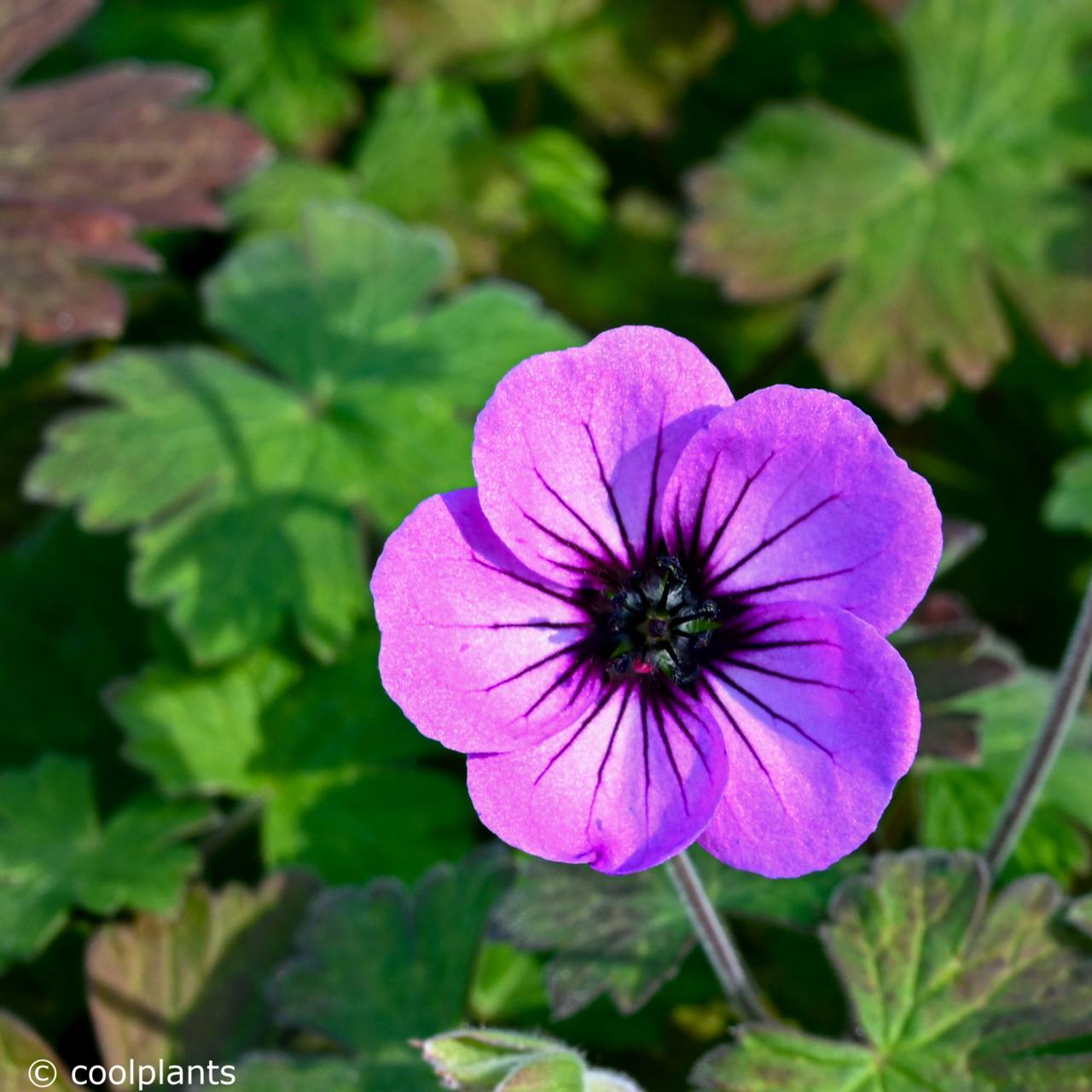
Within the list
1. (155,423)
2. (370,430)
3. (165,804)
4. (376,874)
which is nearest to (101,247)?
(155,423)

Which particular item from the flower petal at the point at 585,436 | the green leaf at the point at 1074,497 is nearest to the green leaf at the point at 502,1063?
the flower petal at the point at 585,436

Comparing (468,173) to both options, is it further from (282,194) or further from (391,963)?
(391,963)

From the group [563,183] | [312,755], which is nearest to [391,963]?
[312,755]

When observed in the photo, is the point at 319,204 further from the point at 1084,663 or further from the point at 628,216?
the point at 1084,663

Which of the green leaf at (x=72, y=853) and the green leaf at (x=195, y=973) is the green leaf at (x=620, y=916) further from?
the green leaf at (x=72, y=853)

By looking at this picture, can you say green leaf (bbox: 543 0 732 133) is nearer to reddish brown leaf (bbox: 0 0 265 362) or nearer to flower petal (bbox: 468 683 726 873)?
reddish brown leaf (bbox: 0 0 265 362)

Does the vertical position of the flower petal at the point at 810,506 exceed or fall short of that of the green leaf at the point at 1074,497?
it exceeds it

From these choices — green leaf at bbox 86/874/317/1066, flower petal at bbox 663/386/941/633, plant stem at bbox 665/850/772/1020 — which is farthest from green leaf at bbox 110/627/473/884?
flower petal at bbox 663/386/941/633
